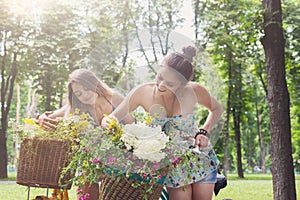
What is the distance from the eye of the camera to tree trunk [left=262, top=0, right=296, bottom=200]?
470 centimetres

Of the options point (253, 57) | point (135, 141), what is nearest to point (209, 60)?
point (135, 141)

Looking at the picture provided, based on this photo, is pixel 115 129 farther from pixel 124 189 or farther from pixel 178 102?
pixel 178 102

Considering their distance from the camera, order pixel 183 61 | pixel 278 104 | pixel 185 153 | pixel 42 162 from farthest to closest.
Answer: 1. pixel 278 104
2. pixel 42 162
3. pixel 183 61
4. pixel 185 153

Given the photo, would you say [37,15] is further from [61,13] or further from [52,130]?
[52,130]

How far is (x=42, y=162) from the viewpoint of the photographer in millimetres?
2633

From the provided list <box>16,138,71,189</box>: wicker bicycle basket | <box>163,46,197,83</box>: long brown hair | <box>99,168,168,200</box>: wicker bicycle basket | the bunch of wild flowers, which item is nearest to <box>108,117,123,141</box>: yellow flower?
the bunch of wild flowers

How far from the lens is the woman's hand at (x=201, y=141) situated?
6.84 ft

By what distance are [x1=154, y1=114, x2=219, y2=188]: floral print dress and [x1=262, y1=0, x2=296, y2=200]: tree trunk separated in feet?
7.92

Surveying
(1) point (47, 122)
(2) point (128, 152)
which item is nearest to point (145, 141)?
(2) point (128, 152)

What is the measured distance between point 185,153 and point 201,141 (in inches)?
10.0

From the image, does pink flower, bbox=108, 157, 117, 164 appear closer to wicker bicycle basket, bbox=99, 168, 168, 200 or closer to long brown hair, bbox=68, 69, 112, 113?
wicker bicycle basket, bbox=99, 168, 168, 200

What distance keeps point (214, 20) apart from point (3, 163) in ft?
19.5

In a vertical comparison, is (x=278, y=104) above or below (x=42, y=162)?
above

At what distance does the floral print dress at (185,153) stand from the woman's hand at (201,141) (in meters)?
0.02
